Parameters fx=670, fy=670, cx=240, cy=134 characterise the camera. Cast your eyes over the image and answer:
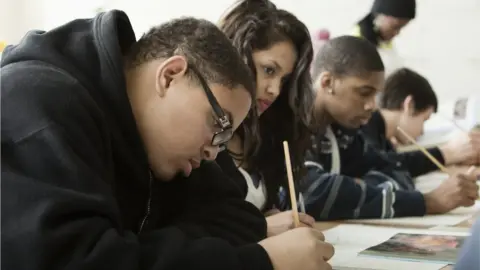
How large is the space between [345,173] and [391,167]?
231 millimetres

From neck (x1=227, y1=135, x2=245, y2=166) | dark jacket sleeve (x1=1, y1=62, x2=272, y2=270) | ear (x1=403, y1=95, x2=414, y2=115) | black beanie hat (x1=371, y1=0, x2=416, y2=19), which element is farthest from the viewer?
black beanie hat (x1=371, y1=0, x2=416, y2=19)

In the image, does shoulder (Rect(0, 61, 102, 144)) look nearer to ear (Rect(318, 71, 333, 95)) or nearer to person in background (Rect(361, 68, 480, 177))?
ear (Rect(318, 71, 333, 95))

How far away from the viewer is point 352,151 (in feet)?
5.52

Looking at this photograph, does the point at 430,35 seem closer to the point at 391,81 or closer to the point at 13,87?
the point at 391,81

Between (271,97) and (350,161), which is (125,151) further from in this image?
(350,161)

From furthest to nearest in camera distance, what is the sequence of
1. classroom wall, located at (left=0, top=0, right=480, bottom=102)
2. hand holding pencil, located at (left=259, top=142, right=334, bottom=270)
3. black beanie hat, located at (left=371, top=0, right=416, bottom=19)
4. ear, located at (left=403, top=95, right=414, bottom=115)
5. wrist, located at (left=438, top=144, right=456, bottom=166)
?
1. classroom wall, located at (left=0, top=0, right=480, bottom=102)
2. black beanie hat, located at (left=371, top=0, right=416, bottom=19)
3. ear, located at (left=403, top=95, right=414, bottom=115)
4. wrist, located at (left=438, top=144, right=456, bottom=166)
5. hand holding pencil, located at (left=259, top=142, right=334, bottom=270)

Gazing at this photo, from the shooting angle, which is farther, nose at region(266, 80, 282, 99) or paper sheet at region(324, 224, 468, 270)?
nose at region(266, 80, 282, 99)

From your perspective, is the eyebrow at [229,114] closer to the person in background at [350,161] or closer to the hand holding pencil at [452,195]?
the person in background at [350,161]

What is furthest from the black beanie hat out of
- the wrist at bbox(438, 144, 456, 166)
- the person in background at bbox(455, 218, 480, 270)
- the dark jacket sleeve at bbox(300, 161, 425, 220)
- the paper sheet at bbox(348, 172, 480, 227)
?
the person in background at bbox(455, 218, 480, 270)

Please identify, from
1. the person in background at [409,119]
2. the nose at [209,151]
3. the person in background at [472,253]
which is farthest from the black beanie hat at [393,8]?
the person in background at [472,253]

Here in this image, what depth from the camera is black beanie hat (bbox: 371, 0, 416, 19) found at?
8.58ft

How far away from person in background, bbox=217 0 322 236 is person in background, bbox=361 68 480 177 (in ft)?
2.63

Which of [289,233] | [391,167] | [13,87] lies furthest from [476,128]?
[13,87]

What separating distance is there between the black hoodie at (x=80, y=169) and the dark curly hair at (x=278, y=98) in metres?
→ 0.42
